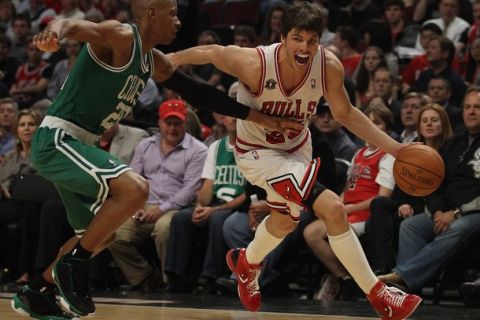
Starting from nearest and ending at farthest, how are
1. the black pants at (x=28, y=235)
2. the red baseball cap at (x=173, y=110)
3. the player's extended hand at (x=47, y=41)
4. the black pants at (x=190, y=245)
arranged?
the player's extended hand at (x=47, y=41)
the black pants at (x=190, y=245)
the red baseball cap at (x=173, y=110)
the black pants at (x=28, y=235)

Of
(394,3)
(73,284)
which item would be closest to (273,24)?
(394,3)

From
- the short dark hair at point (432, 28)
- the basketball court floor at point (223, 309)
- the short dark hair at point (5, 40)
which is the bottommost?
the basketball court floor at point (223, 309)

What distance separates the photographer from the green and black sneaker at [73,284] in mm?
5055

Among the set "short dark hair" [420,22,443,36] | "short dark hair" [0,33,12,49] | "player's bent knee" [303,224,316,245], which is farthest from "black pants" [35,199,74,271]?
"short dark hair" [0,33,12,49]

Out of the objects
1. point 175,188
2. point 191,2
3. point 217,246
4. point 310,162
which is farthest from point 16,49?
point 310,162

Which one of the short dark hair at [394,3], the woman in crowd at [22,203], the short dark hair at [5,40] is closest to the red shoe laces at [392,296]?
the woman in crowd at [22,203]

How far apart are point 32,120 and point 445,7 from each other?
474 centimetres

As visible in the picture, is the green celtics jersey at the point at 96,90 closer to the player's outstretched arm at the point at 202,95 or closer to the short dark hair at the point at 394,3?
the player's outstretched arm at the point at 202,95

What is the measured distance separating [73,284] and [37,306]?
395 mm

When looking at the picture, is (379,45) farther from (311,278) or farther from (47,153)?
(47,153)

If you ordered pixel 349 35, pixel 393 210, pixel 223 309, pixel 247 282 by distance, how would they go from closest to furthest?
1. pixel 247 282
2. pixel 223 309
3. pixel 393 210
4. pixel 349 35

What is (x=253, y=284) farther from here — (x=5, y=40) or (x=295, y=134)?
(x=5, y=40)

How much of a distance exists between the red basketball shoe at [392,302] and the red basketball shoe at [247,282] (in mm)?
931

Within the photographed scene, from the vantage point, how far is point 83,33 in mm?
5012
